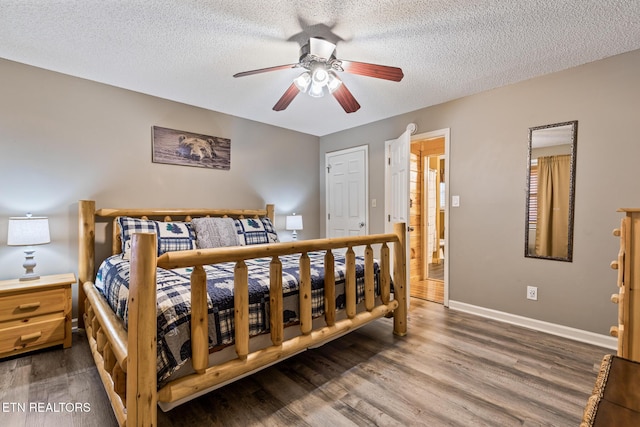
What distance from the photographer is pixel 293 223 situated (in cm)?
402

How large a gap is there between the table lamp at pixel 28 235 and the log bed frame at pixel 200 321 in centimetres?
42

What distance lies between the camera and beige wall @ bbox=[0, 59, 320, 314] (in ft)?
7.94

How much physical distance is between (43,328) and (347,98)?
9.48ft

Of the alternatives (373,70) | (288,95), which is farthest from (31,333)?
(373,70)

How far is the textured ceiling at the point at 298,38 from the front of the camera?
1.78 metres

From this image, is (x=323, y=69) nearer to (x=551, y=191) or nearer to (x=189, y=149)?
(x=189, y=149)

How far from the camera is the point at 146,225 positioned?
8.89ft

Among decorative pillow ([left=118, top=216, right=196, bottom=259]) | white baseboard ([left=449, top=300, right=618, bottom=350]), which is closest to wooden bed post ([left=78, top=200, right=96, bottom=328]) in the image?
decorative pillow ([left=118, top=216, right=196, bottom=259])

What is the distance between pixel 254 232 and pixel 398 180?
1760 mm

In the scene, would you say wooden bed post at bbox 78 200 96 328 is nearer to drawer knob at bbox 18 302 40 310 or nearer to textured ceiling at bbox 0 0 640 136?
drawer knob at bbox 18 302 40 310

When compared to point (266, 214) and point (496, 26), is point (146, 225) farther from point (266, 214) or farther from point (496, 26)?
point (496, 26)

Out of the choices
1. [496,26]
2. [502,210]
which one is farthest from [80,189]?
[502,210]

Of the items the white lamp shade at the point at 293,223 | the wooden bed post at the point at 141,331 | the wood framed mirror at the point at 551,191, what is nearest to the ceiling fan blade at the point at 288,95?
the wooden bed post at the point at 141,331

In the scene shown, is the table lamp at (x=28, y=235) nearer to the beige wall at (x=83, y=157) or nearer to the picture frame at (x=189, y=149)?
the beige wall at (x=83, y=157)
